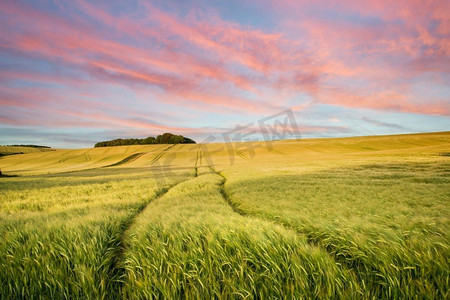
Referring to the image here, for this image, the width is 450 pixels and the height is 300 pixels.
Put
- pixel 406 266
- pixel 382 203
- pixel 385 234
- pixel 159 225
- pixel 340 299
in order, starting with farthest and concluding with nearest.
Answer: pixel 382 203 < pixel 159 225 < pixel 385 234 < pixel 406 266 < pixel 340 299

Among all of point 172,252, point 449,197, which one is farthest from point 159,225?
point 449,197

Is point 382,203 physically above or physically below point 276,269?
below

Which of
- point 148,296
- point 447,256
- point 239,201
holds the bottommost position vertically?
point 239,201

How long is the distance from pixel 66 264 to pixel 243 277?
8.59 ft

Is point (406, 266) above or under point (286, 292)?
above

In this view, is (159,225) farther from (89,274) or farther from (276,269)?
(276,269)

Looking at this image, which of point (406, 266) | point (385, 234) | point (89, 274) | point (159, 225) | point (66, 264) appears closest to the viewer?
point (406, 266)

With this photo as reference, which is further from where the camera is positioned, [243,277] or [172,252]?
[172,252]

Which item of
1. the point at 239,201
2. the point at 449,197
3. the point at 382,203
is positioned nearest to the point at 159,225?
the point at 239,201

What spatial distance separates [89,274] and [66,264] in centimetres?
56

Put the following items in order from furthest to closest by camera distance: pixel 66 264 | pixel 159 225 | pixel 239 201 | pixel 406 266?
pixel 239 201
pixel 159 225
pixel 66 264
pixel 406 266

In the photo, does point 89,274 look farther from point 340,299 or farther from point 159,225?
point 340,299

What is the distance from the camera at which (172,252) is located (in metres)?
3.05

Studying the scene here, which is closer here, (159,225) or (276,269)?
(276,269)
